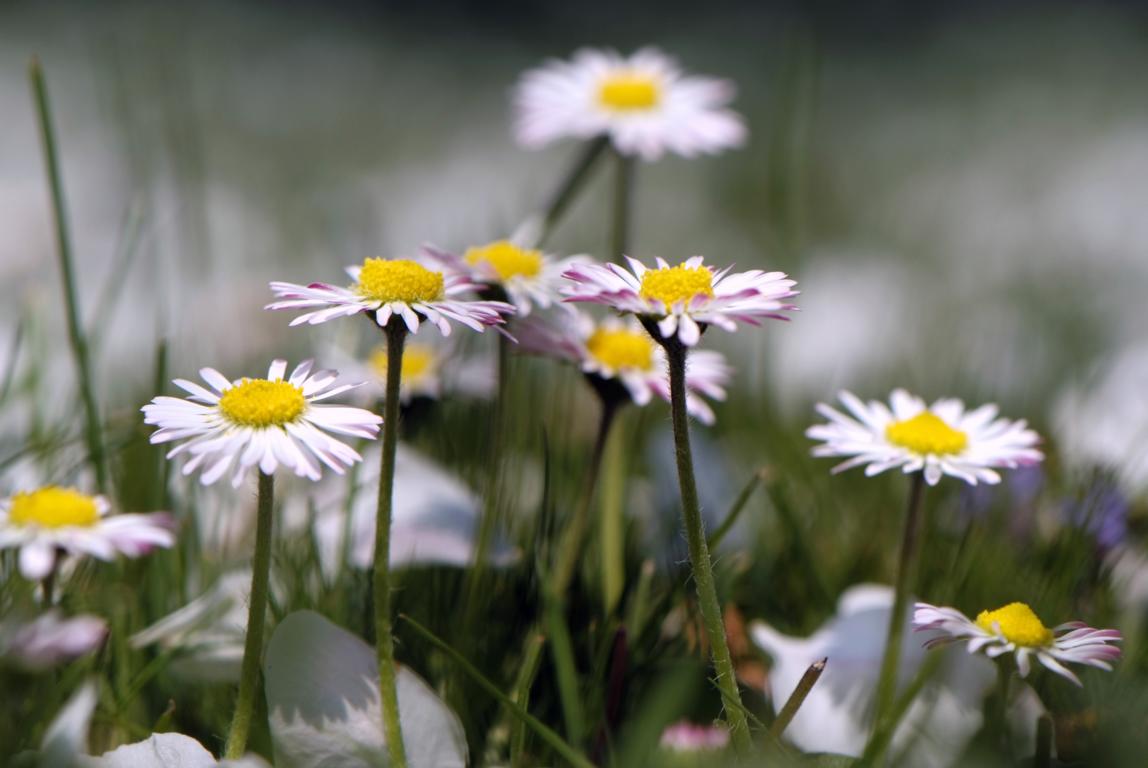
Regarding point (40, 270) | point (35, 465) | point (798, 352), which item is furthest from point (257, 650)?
point (798, 352)

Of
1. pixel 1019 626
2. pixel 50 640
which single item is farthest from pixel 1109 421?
pixel 50 640

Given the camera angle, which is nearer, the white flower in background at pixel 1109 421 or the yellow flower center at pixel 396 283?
the yellow flower center at pixel 396 283

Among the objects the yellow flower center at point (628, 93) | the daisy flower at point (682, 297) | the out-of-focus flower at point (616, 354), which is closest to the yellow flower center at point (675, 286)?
the daisy flower at point (682, 297)

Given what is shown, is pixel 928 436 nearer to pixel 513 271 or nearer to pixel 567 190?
pixel 513 271

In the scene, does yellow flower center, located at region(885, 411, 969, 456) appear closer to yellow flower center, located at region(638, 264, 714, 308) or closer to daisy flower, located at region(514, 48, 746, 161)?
yellow flower center, located at region(638, 264, 714, 308)

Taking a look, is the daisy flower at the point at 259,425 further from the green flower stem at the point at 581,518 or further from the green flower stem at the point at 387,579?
the green flower stem at the point at 581,518
